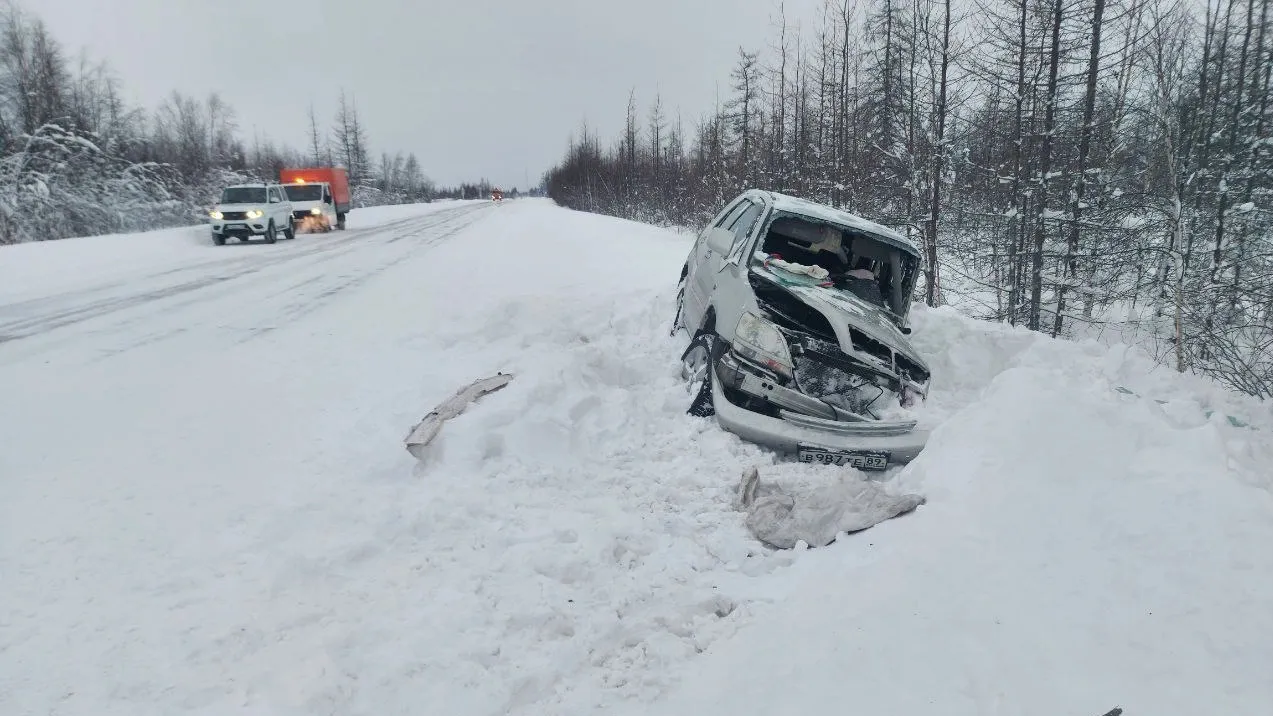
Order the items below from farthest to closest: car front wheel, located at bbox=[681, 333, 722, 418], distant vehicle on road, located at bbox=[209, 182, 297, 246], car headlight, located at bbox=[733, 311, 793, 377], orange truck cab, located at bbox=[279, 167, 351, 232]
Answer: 1. orange truck cab, located at bbox=[279, 167, 351, 232]
2. distant vehicle on road, located at bbox=[209, 182, 297, 246]
3. car front wheel, located at bbox=[681, 333, 722, 418]
4. car headlight, located at bbox=[733, 311, 793, 377]

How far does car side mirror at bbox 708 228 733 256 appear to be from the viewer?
619 centimetres

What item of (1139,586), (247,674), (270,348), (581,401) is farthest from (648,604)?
(270,348)

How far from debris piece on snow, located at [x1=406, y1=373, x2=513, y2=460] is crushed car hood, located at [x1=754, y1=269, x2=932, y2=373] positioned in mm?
2466

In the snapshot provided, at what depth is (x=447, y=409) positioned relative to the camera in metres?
4.66

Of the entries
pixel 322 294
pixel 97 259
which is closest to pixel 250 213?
pixel 97 259

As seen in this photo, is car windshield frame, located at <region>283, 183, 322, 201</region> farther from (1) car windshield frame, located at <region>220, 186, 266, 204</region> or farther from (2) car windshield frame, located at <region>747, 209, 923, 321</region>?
(2) car windshield frame, located at <region>747, 209, 923, 321</region>

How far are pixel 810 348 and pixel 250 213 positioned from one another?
18.8 m

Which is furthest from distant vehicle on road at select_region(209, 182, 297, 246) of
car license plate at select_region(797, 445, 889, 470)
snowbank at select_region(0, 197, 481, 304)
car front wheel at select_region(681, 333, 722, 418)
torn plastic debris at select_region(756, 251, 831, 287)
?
car license plate at select_region(797, 445, 889, 470)

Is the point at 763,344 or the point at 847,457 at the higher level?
the point at 763,344

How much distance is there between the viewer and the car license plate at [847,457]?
4344mm

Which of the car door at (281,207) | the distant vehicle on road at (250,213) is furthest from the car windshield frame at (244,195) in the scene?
the car door at (281,207)

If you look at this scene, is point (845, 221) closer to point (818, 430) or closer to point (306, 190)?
point (818, 430)

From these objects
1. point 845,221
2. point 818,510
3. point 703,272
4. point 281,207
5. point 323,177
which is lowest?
point 818,510

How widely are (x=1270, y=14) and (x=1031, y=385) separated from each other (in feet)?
41.7
